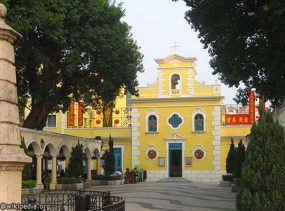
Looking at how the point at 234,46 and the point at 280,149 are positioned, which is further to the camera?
the point at 234,46

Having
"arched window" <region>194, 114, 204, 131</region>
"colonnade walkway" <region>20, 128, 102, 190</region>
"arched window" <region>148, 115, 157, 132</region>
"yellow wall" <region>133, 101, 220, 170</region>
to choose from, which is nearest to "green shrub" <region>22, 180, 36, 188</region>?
"colonnade walkway" <region>20, 128, 102, 190</region>

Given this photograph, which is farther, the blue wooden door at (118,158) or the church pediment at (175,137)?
the blue wooden door at (118,158)

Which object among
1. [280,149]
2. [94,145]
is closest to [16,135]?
[280,149]

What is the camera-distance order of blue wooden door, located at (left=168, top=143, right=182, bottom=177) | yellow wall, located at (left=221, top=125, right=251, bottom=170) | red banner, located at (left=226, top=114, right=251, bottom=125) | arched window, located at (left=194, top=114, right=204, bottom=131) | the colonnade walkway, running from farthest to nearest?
arched window, located at (left=194, top=114, right=204, bottom=131) → blue wooden door, located at (left=168, top=143, right=182, bottom=177) → red banner, located at (left=226, top=114, right=251, bottom=125) → yellow wall, located at (left=221, top=125, right=251, bottom=170) → the colonnade walkway

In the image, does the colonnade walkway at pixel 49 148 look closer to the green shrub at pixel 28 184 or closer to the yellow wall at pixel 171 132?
the green shrub at pixel 28 184

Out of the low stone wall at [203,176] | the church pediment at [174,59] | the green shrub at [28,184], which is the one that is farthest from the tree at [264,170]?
the church pediment at [174,59]

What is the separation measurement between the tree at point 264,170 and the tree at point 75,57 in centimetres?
1408

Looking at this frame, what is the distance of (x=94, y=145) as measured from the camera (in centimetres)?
3669

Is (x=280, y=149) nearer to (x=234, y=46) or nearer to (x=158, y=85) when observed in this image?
(x=234, y=46)

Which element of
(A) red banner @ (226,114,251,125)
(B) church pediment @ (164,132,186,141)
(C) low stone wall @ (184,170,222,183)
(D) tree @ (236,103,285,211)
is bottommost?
(C) low stone wall @ (184,170,222,183)

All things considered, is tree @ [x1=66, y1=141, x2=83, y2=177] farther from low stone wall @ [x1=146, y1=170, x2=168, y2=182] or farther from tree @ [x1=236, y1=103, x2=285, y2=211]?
tree @ [x1=236, y1=103, x2=285, y2=211]

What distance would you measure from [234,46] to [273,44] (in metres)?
1.90

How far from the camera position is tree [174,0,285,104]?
15.7 meters

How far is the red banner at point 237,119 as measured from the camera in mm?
41969
